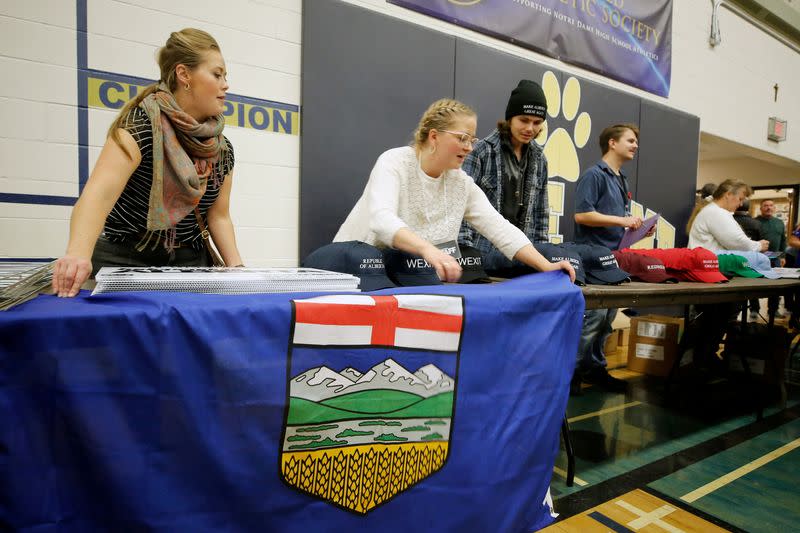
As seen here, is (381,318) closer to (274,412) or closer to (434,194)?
(274,412)

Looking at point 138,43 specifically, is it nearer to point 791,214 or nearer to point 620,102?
point 620,102

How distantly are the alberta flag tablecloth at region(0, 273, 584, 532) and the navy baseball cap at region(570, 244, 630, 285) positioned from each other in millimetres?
728

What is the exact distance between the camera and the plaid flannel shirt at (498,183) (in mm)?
2115

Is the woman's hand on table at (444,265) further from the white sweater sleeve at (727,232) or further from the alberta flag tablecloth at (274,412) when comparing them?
the white sweater sleeve at (727,232)

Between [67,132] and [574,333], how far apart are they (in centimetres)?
219

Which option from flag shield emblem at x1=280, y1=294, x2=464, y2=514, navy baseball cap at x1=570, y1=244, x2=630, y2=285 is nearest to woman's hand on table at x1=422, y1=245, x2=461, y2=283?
flag shield emblem at x1=280, y1=294, x2=464, y2=514

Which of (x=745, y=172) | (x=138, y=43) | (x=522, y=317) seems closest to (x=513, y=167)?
(x=522, y=317)

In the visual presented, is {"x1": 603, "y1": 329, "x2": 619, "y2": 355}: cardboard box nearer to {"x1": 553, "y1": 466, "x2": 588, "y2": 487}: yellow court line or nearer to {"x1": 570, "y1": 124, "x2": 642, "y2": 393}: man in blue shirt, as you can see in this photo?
{"x1": 570, "y1": 124, "x2": 642, "y2": 393}: man in blue shirt

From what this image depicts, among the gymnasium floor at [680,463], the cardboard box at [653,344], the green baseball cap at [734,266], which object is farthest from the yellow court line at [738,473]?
the cardboard box at [653,344]

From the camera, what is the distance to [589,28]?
152 inches

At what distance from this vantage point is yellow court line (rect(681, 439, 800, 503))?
1722mm

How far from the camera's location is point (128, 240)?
1254mm

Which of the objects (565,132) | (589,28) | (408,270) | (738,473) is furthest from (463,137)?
(589,28)

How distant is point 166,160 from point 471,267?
3.19 ft
